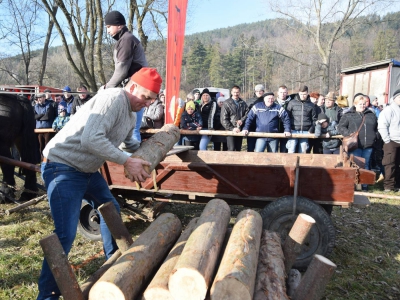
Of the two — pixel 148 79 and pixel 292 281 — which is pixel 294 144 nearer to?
pixel 292 281

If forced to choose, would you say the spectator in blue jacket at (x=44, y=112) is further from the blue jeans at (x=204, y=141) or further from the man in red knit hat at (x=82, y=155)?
the man in red knit hat at (x=82, y=155)

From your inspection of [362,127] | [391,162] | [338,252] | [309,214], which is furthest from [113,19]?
[391,162]

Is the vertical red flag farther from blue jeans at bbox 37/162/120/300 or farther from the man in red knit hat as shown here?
blue jeans at bbox 37/162/120/300

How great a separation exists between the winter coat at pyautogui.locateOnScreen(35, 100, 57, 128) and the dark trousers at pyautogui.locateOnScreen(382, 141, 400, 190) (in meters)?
8.39

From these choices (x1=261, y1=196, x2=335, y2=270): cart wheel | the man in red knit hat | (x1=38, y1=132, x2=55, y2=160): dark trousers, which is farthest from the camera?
(x1=38, y1=132, x2=55, y2=160): dark trousers

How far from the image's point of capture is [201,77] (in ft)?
203

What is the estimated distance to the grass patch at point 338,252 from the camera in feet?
10.8

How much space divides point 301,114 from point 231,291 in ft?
19.5

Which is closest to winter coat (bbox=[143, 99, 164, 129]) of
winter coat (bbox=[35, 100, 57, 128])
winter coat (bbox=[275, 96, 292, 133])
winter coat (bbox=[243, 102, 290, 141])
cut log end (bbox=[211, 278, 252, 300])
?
winter coat (bbox=[243, 102, 290, 141])

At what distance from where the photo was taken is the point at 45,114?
30.3 ft

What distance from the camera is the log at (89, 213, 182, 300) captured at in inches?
70.6

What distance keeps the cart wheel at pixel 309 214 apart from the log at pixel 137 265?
1.25 metres

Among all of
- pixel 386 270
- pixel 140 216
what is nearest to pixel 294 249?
pixel 386 270

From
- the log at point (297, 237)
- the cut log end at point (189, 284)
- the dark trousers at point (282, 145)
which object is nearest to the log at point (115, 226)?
the cut log end at point (189, 284)
